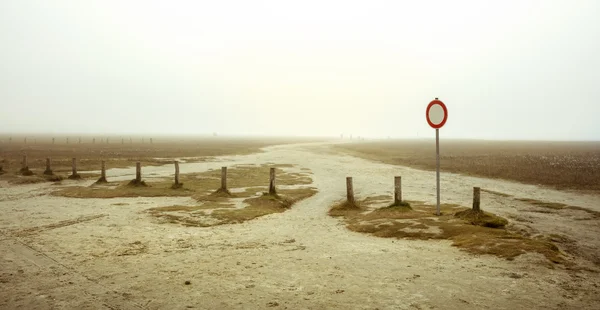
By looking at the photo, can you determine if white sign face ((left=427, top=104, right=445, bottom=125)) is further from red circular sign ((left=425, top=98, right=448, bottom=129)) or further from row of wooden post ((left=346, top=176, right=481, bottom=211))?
row of wooden post ((left=346, top=176, right=481, bottom=211))

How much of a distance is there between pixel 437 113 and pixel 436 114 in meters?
0.05

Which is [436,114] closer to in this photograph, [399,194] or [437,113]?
[437,113]

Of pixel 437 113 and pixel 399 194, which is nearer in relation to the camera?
pixel 437 113

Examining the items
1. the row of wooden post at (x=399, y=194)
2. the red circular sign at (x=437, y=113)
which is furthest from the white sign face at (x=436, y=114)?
the row of wooden post at (x=399, y=194)

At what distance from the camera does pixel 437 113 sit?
12992 mm

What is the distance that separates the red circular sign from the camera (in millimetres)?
12812

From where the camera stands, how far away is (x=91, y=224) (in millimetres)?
12781

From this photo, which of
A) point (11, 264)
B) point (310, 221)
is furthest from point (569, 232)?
point (11, 264)

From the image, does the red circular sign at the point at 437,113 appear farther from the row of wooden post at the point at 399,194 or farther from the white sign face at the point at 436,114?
the row of wooden post at the point at 399,194

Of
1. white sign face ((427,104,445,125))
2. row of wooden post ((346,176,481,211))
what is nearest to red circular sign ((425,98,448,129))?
white sign face ((427,104,445,125))

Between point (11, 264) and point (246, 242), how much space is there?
5788mm

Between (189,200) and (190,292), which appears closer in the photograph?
(190,292)

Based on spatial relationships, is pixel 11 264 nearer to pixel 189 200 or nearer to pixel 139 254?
pixel 139 254

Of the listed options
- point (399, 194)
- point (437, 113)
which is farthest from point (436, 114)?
point (399, 194)
